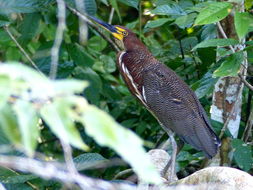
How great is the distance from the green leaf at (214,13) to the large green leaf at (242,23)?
2.4 inches

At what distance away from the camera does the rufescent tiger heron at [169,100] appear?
149 inches

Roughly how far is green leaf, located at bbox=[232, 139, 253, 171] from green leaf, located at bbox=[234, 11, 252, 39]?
0.97 m

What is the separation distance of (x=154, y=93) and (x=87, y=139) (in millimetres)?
788

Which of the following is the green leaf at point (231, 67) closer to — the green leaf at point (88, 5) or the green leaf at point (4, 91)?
the green leaf at point (88, 5)

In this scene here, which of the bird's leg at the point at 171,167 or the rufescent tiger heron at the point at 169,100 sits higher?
the rufescent tiger heron at the point at 169,100

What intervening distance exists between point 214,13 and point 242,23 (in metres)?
0.15

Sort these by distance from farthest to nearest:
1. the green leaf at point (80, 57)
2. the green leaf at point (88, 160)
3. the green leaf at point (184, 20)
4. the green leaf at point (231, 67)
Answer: the green leaf at point (80, 57), the green leaf at point (184, 20), the green leaf at point (231, 67), the green leaf at point (88, 160)

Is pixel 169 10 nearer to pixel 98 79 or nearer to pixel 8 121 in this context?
pixel 98 79

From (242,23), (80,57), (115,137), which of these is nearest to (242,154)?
(242,23)

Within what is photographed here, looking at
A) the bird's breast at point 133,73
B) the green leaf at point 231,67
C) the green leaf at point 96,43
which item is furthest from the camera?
the green leaf at point 96,43

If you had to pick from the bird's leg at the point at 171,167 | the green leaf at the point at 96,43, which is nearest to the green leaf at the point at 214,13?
the bird's leg at the point at 171,167

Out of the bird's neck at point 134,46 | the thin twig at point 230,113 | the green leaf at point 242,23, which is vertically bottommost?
the thin twig at point 230,113

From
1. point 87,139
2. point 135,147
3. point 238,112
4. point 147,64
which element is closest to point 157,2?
point 147,64

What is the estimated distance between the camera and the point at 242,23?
3.07 meters
